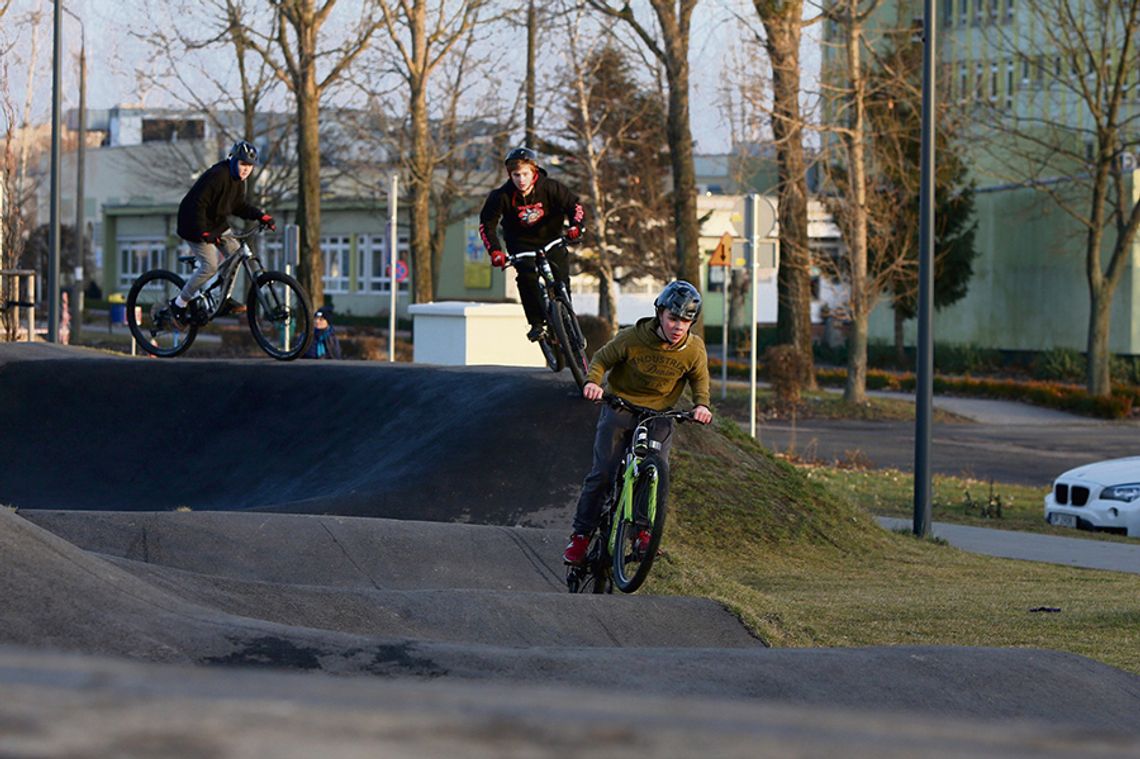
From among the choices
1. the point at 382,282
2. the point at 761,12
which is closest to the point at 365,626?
the point at 761,12

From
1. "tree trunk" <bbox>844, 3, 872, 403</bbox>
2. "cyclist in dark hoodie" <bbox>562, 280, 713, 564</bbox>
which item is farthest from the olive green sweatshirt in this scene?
"tree trunk" <bbox>844, 3, 872, 403</bbox>

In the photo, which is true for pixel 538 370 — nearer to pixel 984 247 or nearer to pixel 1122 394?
pixel 1122 394

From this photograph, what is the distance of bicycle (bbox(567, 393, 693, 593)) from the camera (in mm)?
9070

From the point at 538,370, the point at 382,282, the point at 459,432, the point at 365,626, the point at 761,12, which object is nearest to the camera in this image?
the point at 365,626

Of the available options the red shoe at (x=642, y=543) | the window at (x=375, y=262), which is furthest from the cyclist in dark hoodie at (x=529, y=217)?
the window at (x=375, y=262)

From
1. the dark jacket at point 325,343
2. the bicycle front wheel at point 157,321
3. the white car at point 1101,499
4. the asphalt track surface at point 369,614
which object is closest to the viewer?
the asphalt track surface at point 369,614

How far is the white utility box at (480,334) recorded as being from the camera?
22.1 metres

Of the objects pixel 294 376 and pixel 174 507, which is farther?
pixel 294 376

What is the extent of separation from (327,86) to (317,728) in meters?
38.4

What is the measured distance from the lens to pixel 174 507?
13891 millimetres

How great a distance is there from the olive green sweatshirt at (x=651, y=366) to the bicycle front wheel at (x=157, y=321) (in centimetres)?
674

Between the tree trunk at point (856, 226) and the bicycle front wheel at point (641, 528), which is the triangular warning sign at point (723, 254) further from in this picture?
the bicycle front wheel at point (641, 528)

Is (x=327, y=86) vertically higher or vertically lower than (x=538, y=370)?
higher

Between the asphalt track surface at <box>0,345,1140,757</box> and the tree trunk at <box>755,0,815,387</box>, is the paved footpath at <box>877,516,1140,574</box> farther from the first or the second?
the tree trunk at <box>755,0,815,387</box>
